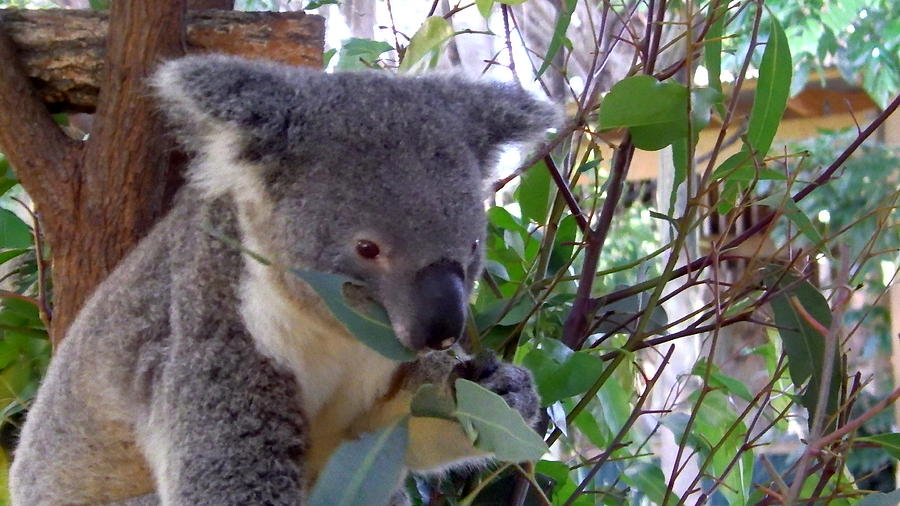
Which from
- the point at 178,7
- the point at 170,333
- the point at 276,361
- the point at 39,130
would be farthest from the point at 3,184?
the point at 276,361

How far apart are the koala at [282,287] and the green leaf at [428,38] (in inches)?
3.7

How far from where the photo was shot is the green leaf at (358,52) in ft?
6.66

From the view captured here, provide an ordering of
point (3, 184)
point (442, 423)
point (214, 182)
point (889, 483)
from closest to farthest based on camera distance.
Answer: point (214, 182) → point (442, 423) → point (3, 184) → point (889, 483)

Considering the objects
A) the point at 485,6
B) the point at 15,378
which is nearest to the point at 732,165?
the point at 485,6

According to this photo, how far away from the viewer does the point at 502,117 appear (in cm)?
161

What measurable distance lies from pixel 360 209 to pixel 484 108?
0.35 m

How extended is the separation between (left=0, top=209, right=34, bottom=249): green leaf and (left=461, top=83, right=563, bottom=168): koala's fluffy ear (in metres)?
0.99

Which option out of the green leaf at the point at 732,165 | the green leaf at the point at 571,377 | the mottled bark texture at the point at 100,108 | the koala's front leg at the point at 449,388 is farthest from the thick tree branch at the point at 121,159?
the green leaf at the point at 732,165

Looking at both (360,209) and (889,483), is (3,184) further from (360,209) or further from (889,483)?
(889,483)

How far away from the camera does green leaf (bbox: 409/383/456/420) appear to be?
1300 mm

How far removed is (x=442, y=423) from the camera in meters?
1.62

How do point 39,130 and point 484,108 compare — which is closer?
point 484,108

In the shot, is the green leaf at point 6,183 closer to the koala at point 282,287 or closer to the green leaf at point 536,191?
the koala at point 282,287

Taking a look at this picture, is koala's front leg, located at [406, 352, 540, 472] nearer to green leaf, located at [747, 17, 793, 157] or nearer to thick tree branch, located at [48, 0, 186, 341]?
green leaf, located at [747, 17, 793, 157]
